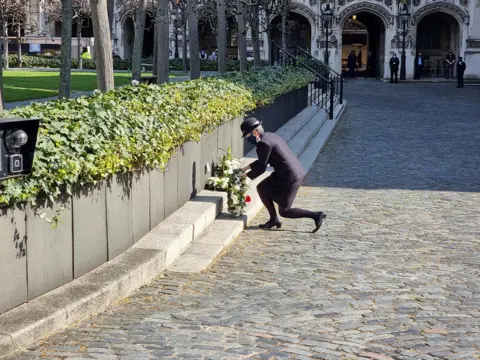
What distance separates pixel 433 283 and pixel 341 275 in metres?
0.85

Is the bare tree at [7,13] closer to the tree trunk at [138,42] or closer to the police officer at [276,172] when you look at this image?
the tree trunk at [138,42]

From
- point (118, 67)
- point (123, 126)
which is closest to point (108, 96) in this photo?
point (123, 126)

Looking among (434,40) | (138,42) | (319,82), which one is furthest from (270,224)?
(434,40)

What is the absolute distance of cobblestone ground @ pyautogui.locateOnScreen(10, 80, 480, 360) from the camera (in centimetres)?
610

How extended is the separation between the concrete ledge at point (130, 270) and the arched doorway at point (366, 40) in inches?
Result: 1891

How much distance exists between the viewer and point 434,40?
194ft

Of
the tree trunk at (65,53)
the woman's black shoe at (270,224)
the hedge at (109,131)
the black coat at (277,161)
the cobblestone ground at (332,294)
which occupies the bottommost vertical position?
the cobblestone ground at (332,294)

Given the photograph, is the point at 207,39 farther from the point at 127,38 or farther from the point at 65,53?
the point at 65,53

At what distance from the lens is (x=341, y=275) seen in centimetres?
820

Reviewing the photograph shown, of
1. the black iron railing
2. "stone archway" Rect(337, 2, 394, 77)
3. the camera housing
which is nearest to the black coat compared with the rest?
the camera housing

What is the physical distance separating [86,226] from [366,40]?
65.4 m

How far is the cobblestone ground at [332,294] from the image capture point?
20.0 feet

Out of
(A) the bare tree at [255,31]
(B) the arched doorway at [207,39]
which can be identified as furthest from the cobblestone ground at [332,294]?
(B) the arched doorway at [207,39]

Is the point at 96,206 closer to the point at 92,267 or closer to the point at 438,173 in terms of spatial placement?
the point at 92,267
